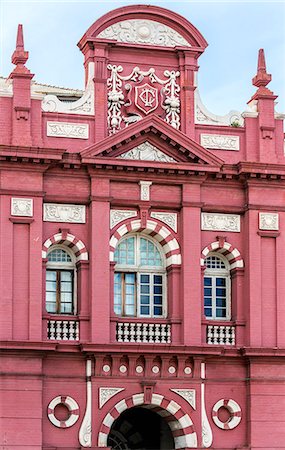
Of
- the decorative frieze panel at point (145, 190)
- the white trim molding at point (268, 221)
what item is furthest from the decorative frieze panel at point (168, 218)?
the white trim molding at point (268, 221)

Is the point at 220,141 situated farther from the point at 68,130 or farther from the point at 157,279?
the point at 68,130

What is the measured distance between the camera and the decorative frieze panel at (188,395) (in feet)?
144

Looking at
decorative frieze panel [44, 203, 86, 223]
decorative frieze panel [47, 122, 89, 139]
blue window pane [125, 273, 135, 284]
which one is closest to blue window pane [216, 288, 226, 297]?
blue window pane [125, 273, 135, 284]

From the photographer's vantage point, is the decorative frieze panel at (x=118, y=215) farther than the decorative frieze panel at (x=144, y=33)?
No

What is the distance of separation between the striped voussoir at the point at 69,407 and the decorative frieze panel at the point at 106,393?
73 centimetres

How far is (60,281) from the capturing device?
4422 cm

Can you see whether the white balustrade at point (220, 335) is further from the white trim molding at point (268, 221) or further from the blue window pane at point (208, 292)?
the white trim molding at point (268, 221)

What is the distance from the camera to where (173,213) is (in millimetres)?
45031

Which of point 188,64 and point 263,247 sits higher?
point 188,64

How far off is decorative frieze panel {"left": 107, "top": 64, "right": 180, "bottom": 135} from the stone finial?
8.60 feet

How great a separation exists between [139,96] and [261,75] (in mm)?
3931

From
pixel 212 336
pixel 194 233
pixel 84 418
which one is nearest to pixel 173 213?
pixel 194 233

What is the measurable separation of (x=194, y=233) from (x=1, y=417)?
7870mm

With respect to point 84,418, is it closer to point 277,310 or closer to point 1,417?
point 1,417
